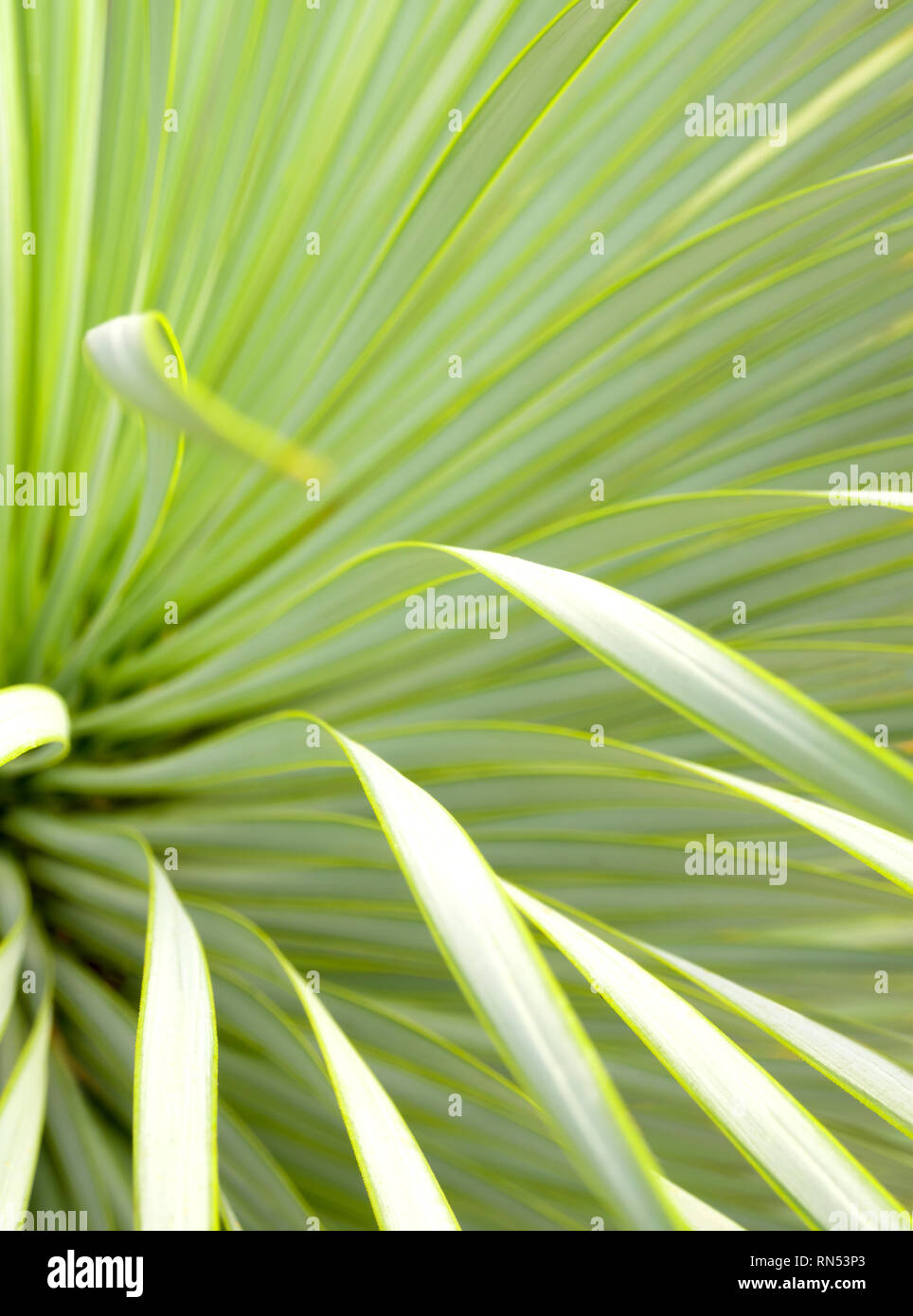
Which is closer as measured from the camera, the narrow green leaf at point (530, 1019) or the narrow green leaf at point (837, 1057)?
the narrow green leaf at point (530, 1019)

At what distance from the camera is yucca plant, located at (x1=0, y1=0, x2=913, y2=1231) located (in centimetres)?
45

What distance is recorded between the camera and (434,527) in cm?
53

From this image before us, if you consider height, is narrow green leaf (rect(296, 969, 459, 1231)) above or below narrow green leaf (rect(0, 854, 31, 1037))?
below

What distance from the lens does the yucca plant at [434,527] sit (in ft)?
1.49

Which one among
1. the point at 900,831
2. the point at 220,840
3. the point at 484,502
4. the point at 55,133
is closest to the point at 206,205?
the point at 55,133

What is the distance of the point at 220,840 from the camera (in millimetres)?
492

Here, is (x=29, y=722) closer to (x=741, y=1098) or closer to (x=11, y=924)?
(x=11, y=924)

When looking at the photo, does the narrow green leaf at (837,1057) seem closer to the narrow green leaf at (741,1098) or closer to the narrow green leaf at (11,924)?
the narrow green leaf at (741,1098)

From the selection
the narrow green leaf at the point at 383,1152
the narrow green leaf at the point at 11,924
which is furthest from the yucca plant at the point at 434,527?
the narrow green leaf at the point at 383,1152

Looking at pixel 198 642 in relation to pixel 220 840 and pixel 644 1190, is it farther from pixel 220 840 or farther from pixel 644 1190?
pixel 644 1190

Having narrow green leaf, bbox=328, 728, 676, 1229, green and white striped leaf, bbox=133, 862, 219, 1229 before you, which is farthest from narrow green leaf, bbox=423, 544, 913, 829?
green and white striped leaf, bbox=133, 862, 219, 1229

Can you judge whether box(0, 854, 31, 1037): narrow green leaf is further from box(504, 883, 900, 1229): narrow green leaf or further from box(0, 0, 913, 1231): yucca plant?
box(504, 883, 900, 1229): narrow green leaf

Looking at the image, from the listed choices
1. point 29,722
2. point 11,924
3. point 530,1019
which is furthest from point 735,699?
point 11,924

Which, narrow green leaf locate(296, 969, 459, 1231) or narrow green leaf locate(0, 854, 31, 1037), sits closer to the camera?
narrow green leaf locate(296, 969, 459, 1231)
